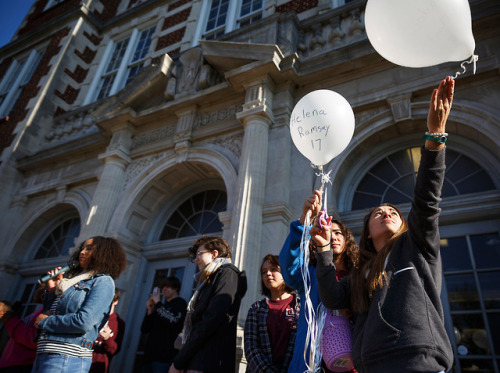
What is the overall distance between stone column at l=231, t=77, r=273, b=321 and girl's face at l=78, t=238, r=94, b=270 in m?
1.77

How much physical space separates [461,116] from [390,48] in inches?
114

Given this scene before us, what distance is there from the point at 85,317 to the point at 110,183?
440 centimetres

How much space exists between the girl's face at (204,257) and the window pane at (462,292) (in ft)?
8.62

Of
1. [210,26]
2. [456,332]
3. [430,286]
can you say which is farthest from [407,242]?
[210,26]

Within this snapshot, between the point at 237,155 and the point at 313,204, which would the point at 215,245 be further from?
the point at 237,155

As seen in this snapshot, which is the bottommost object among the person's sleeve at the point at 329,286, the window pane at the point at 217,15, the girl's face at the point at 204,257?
the person's sleeve at the point at 329,286

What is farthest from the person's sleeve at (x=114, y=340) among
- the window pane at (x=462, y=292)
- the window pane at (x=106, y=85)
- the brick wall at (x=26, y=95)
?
the window pane at (x=106, y=85)

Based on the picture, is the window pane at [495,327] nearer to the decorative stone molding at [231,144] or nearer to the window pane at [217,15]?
the decorative stone molding at [231,144]

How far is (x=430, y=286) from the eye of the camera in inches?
53.3

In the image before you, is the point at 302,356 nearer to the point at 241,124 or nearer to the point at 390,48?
the point at 390,48

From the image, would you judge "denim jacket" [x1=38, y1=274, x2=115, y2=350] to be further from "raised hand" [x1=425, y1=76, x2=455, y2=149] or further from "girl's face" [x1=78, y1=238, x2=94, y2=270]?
"raised hand" [x1=425, y1=76, x2=455, y2=149]

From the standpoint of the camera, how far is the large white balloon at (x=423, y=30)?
170cm

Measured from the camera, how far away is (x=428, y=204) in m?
1.38

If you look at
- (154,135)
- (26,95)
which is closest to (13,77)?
(26,95)
